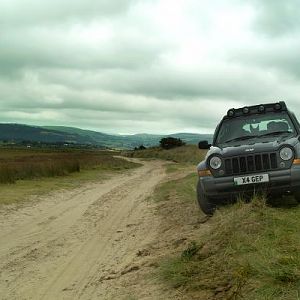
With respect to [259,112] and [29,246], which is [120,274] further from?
[259,112]

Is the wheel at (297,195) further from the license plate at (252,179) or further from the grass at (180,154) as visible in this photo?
the grass at (180,154)

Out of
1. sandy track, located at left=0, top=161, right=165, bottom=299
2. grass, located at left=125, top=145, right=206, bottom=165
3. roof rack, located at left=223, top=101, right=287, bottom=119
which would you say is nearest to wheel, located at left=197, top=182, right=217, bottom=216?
sandy track, located at left=0, top=161, right=165, bottom=299

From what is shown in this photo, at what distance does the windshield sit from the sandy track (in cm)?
235

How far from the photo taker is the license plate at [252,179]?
8305 millimetres

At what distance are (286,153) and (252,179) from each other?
27.7 inches

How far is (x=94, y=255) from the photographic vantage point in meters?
7.81

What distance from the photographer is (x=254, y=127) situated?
32.2 ft

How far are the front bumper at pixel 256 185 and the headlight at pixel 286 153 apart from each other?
18 centimetres

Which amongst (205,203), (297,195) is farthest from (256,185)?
(205,203)

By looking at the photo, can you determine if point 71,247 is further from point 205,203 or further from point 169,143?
point 169,143

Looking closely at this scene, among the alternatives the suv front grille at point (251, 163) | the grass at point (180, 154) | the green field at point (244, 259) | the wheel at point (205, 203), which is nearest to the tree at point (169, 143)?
the grass at point (180, 154)

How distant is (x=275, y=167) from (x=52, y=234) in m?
4.52

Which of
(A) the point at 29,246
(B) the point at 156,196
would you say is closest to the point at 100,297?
(A) the point at 29,246

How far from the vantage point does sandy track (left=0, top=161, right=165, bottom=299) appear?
6145mm
